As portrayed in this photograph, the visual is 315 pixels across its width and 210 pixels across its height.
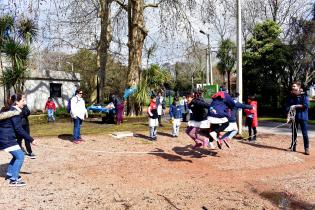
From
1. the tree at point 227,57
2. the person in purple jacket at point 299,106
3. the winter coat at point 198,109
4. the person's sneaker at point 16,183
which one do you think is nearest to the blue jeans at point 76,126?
the winter coat at point 198,109

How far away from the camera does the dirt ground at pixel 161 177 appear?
682cm

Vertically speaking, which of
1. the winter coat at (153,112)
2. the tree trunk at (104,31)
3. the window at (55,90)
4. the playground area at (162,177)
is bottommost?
the playground area at (162,177)

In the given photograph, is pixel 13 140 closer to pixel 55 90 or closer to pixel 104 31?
pixel 104 31

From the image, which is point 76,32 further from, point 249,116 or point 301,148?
point 301,148

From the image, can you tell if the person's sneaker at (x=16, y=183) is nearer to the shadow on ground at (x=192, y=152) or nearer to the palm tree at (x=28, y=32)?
the shadow on ground at (x=192, y=152)

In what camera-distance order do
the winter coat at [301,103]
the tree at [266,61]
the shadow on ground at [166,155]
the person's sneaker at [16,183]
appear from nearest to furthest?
1. the person's sneaker at [16,183]
2. the shadow on ground at [166,155]
3. the winter coat at [301,103]
4. the tree at [266,61]

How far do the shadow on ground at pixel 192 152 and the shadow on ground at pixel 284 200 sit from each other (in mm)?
3824

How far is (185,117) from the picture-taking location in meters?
22.6

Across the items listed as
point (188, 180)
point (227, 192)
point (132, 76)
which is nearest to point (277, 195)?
point (227, 192)

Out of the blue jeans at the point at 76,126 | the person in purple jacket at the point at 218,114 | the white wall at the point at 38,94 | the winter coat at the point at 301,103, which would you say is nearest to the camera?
the person in purple jacket at the point at 218,114

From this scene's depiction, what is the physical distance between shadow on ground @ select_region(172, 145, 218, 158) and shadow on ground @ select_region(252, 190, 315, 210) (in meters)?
3.82

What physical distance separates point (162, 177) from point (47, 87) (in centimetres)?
2611

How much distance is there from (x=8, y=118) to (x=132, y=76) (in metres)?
13.8

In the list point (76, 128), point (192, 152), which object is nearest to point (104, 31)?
point (76, 128)
